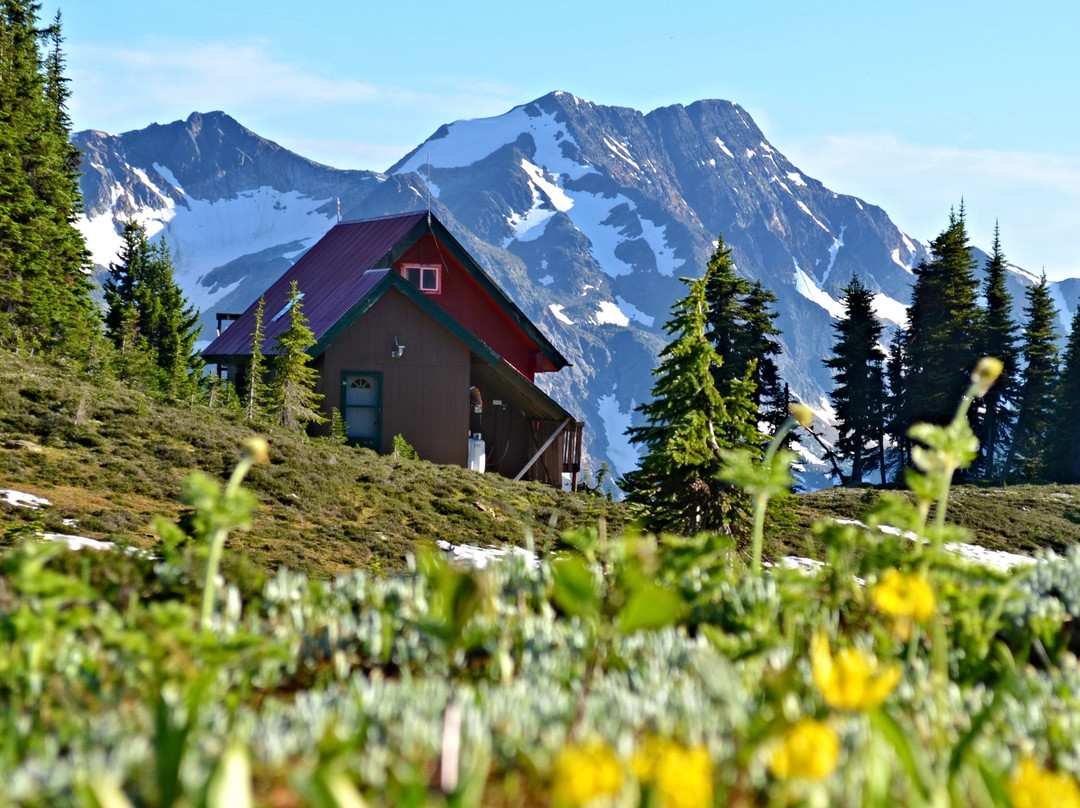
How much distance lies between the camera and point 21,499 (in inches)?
468

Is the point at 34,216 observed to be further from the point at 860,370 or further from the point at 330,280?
the point at 860,370

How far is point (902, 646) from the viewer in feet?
11.1

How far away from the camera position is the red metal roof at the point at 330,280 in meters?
25.1

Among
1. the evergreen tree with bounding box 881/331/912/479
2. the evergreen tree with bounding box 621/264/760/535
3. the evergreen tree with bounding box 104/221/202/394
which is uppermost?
the evergreen tree with bounding box 104/221/202/394

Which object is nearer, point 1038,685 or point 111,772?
point 111,772

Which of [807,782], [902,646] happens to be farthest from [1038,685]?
[807,782]

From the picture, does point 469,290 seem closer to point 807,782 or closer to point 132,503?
point 132,503

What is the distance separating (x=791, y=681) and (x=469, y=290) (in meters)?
27.4

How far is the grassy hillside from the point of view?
1255cm

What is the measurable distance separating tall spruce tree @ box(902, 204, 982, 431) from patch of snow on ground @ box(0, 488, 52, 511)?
39103 mm

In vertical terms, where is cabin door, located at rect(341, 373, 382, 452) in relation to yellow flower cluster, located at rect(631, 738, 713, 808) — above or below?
above

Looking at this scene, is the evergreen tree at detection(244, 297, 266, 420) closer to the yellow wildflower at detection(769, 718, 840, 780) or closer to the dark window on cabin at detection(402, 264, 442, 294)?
the dark window on cabin at detection(402, 264, 442, 294)

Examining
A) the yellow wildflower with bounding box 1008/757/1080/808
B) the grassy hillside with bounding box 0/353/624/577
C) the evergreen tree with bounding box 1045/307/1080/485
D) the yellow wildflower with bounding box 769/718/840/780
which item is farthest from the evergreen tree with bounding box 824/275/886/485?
the yellow wildflower with bounding box 769/718/840/780

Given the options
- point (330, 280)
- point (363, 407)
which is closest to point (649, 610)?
point (363, 407)
